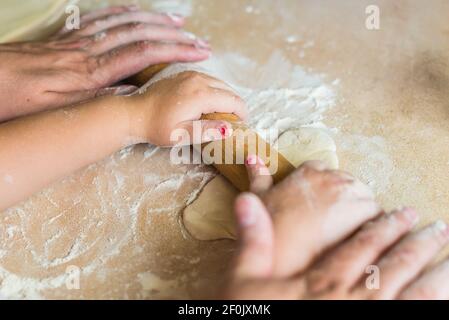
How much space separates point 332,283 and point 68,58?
30.0 inches

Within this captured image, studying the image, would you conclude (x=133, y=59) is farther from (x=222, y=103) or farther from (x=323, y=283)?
(x=323, y=283)

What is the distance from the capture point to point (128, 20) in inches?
50.9

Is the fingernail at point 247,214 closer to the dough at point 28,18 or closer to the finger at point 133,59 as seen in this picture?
the finger at point 133,59

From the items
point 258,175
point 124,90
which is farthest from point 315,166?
point 124,90

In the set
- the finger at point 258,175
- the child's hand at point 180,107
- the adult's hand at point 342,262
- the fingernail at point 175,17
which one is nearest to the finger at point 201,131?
the child's hand at point 180,107

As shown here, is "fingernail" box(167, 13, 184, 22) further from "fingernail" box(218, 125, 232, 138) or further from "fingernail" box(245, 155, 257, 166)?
"fingernail" box(245, 155, 257, 166)

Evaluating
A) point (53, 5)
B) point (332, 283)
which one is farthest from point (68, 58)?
point (332, 283)

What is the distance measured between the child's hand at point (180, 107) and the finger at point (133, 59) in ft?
0.48

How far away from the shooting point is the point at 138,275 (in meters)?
0.87

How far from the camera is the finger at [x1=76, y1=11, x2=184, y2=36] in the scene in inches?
50.2

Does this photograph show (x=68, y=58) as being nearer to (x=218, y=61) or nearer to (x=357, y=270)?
(x=218, y=61)

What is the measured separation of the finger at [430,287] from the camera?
72 cm

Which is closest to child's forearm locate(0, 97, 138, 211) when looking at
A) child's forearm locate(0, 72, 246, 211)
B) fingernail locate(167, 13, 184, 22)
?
child's forearm locate(0, 72, 246, 211)

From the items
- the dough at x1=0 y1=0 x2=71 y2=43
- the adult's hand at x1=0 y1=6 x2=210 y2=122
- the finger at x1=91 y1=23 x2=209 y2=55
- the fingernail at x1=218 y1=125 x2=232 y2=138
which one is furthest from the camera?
the dough at x1=0 y1=0 x2=71 y2=43
